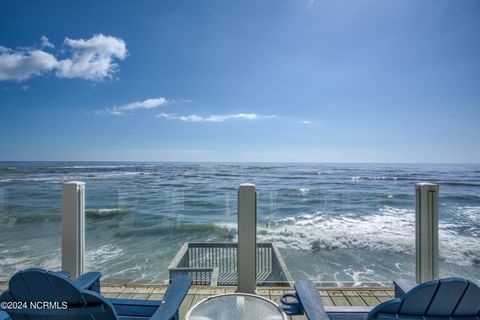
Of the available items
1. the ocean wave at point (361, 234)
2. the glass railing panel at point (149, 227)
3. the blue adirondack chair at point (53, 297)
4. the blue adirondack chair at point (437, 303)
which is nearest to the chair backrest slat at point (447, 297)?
the blue adirondack chair at point (437, 303)

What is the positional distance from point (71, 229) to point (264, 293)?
73.4 inches

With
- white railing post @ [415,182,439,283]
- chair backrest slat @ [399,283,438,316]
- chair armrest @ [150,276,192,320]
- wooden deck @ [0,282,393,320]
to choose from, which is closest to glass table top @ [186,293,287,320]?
chair armrest @ [150,276,192,320]

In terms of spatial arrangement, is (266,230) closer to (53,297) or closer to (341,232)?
(341,232)

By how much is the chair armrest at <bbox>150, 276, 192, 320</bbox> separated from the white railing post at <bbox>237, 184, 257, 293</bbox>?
0.91 m

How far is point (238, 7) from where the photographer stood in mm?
4492

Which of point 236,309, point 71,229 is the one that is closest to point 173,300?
point 236,309

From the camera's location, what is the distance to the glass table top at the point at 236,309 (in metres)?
0.90

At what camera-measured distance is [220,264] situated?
2.67m

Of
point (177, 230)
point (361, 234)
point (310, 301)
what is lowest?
point (361, 234)

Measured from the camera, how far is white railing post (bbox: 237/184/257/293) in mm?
2113

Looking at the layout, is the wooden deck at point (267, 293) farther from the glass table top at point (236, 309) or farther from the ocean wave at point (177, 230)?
the glass table top at point (236, 309)

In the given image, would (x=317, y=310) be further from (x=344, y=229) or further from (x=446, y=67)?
(x=446, y=67)

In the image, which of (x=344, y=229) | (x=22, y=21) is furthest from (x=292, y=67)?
(x=22, y=21)

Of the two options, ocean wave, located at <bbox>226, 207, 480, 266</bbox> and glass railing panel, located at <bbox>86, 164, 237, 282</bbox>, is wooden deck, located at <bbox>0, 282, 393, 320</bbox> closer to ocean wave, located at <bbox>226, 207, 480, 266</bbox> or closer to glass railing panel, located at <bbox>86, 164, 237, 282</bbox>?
glass railing panel, located at <bbox>86, 164, 237, 282</bbox>
